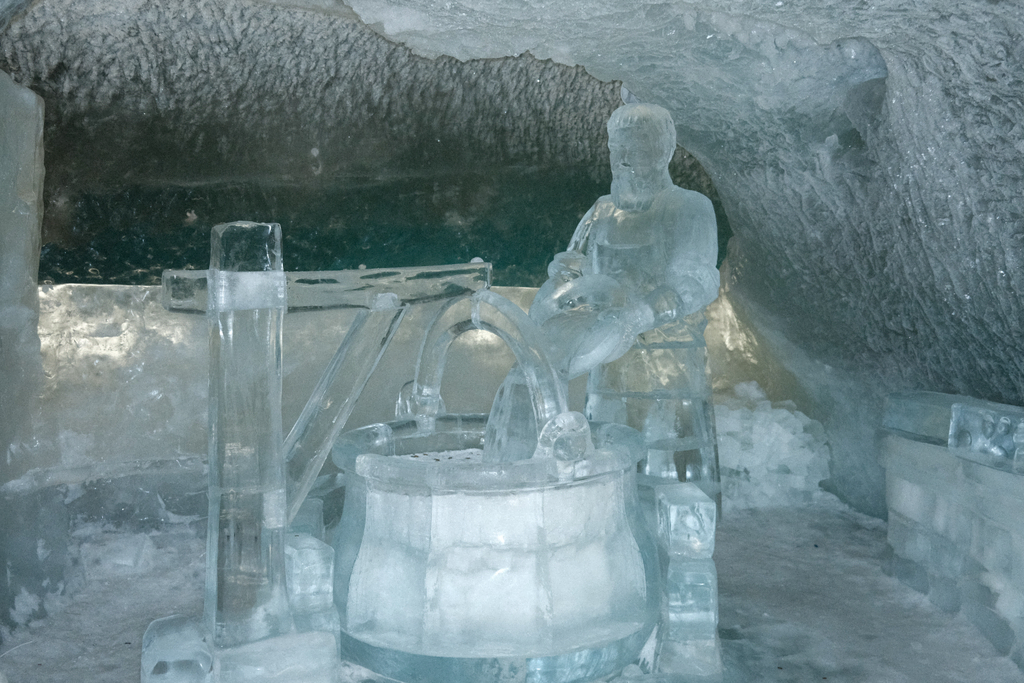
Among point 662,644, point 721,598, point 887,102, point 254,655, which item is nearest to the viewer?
point 254,655

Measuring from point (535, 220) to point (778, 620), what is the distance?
1.92m

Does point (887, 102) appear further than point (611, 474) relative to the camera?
Yes

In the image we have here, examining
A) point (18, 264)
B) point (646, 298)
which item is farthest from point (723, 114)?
point (18, 264)

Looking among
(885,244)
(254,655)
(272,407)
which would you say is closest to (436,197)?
(885,244)

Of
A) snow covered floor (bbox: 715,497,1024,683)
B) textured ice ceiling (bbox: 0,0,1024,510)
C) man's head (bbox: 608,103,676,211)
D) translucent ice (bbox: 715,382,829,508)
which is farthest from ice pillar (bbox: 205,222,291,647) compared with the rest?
translucent ice (bbox: 715,382,829,508)

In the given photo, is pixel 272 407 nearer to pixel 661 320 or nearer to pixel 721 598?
pixel 661 320

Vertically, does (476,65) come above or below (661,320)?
above

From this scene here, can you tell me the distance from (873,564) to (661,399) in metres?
0.84

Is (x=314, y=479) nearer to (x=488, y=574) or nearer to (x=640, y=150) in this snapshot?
(x=488, y=574)

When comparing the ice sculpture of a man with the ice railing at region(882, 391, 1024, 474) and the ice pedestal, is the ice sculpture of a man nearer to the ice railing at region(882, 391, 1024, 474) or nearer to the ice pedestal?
the ice pedestal

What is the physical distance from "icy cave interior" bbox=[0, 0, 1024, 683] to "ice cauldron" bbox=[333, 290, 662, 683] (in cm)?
41

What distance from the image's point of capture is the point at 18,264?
7.89ft

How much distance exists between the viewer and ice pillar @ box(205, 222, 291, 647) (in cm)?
157

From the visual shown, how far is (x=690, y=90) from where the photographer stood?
264 centimetres
